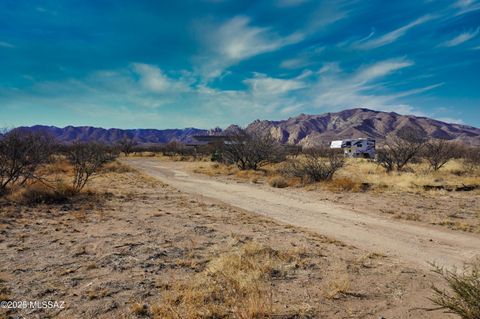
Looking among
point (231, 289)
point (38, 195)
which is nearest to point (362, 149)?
point (38, 195)

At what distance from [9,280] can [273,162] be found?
24165 mm

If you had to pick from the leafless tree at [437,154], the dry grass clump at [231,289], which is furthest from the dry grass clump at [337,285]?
the leafless tree at [437,154]

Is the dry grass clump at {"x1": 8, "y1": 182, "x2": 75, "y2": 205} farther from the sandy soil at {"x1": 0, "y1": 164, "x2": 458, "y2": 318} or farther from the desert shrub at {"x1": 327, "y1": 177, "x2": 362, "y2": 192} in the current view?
the desert shrub at {"x1": 327, "y1": 177, "x2": 362, "y2": 192}

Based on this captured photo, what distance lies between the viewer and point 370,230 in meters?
8.00

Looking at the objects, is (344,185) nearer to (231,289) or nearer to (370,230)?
(370,230)

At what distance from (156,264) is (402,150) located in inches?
962

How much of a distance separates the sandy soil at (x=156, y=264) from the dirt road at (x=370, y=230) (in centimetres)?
64

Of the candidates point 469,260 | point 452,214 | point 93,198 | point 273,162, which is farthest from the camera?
point 273,162

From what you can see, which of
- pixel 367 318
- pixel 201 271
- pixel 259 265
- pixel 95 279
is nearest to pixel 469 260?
pixel 367 318

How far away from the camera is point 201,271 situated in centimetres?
500

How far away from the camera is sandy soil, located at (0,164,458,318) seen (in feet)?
12.9

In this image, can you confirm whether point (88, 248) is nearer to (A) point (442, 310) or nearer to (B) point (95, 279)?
(B) point (95, 279)

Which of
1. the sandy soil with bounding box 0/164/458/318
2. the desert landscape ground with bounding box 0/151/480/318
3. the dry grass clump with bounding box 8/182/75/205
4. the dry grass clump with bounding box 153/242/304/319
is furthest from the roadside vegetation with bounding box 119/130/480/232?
the dry grass clump with bounding box 8/182/75/205

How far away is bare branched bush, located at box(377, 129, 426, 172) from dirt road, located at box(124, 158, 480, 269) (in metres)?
14.1
